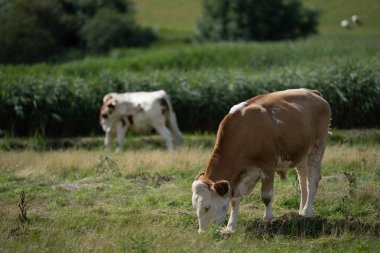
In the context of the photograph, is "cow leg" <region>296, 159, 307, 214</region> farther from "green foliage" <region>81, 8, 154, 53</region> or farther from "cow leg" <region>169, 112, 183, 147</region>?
"green foliage" <region>81, 8, 154, 53</region>

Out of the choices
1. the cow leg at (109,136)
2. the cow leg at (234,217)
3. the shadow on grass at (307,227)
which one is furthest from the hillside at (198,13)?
the cow leg at (234,217)

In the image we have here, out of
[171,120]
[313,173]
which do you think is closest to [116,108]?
[171,120]

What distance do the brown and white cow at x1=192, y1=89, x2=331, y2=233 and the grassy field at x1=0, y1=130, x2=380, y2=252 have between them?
1.31 ft

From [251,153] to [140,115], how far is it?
10.9 meters

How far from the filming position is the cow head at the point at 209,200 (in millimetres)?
9484

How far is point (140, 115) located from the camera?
20.5 m

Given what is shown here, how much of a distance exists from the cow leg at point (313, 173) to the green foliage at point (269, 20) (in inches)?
1774

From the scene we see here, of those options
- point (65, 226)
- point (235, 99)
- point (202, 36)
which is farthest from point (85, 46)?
point (65, 226)

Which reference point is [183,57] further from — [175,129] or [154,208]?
[154,208]

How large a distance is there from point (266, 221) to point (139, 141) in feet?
39.4

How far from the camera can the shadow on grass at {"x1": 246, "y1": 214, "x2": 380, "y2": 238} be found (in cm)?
977

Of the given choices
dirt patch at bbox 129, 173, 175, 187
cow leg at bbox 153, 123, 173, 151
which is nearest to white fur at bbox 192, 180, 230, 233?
dirt patch at bbox 129, 173, 175, 187

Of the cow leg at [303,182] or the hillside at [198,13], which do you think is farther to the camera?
the hillside at [198,13]

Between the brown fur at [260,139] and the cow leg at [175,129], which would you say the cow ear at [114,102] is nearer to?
the cow leg at [175,129]
